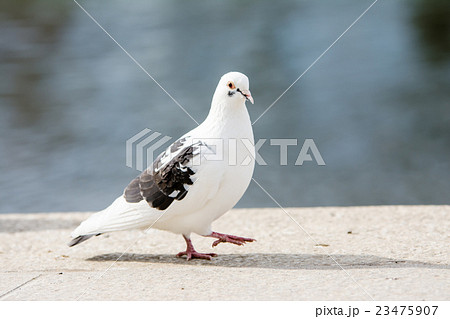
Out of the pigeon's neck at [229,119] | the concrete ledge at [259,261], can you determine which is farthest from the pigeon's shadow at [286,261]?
the pigeon's neck at [229,119]

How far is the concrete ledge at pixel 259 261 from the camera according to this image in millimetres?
3926

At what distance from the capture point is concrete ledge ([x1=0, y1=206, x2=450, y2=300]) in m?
3.93

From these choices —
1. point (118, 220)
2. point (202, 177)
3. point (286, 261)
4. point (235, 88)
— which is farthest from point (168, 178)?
point (286, 261)

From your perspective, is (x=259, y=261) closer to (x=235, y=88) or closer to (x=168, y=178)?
(x=168, y=178)

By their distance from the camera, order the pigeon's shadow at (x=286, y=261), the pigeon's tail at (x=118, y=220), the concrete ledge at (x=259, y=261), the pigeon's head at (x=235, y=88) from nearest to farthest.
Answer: the concrete ledge at (x=259, y=261), the pigeon's shadow at (x=286, y=261), the pigeon's head at (x=235, y=88), the pigeon's tail at (x=118, y=220)

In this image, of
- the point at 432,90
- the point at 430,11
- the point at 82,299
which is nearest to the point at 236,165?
the point at 82,299

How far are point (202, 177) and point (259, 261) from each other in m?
0.80

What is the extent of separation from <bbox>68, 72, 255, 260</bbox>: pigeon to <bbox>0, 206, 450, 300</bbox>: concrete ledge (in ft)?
1.09

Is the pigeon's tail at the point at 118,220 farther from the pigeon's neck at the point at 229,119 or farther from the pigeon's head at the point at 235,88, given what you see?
the pigeon's head at the point at 235,88

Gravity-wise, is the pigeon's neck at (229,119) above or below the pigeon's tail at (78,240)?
above

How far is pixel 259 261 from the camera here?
4.83 m

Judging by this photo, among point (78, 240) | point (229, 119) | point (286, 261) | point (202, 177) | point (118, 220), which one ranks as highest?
point (229, 119)

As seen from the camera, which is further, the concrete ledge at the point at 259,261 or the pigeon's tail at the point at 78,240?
the pigeon's tail at the point at 78,240

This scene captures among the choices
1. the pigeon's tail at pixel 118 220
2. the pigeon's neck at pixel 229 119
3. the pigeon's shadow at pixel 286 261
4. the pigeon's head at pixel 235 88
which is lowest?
the pigeon's shadow at pixel 286 261
